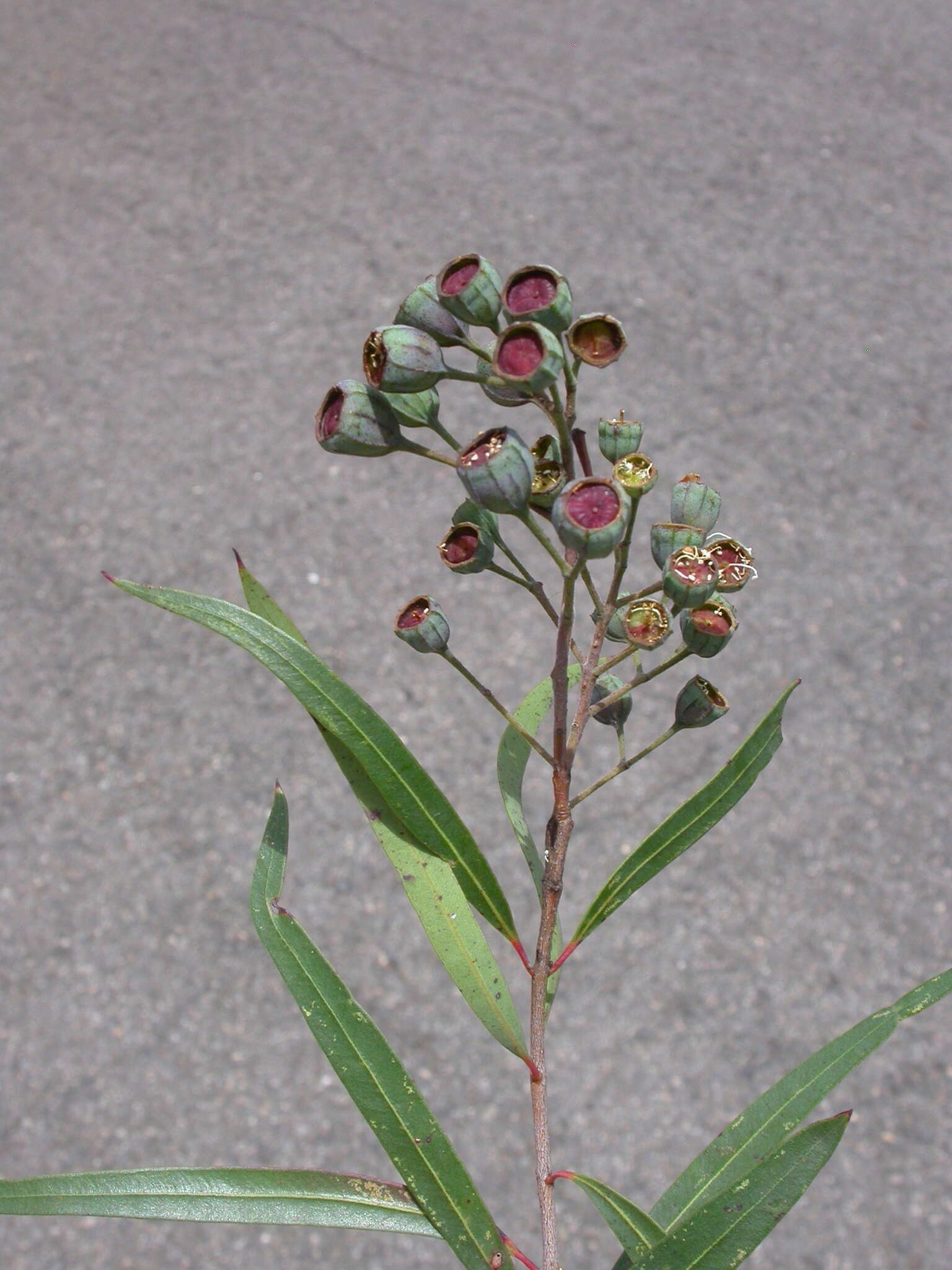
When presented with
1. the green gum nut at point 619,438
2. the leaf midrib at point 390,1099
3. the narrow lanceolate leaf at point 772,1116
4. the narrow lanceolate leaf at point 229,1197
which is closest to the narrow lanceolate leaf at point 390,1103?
the leaf midrib at point 390,1099

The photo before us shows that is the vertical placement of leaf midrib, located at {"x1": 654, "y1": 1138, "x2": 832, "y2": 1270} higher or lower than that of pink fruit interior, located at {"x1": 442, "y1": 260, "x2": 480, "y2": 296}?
lower

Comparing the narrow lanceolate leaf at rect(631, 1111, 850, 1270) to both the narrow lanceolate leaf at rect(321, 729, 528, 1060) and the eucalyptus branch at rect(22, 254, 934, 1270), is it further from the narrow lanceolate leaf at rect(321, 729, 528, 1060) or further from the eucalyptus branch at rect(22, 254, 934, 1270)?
the narrow lanceolate leaf at rect(321, 729, 528, 1060)

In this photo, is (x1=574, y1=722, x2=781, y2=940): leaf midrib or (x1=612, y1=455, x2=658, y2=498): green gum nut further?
(x1=574, y1=722, x2=781, y2=940): leaf midrib

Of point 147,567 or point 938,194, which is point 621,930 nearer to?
point 147,567

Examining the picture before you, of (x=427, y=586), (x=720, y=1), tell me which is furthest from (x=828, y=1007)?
(x=720, y=1)

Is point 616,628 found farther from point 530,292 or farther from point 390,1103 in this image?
point 390,1103

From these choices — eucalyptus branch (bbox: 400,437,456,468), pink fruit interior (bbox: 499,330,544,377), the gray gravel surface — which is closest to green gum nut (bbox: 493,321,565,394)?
pink fruit interior (bbox: 499,330,544,377)

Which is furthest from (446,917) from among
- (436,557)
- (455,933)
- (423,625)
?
(436,557)
